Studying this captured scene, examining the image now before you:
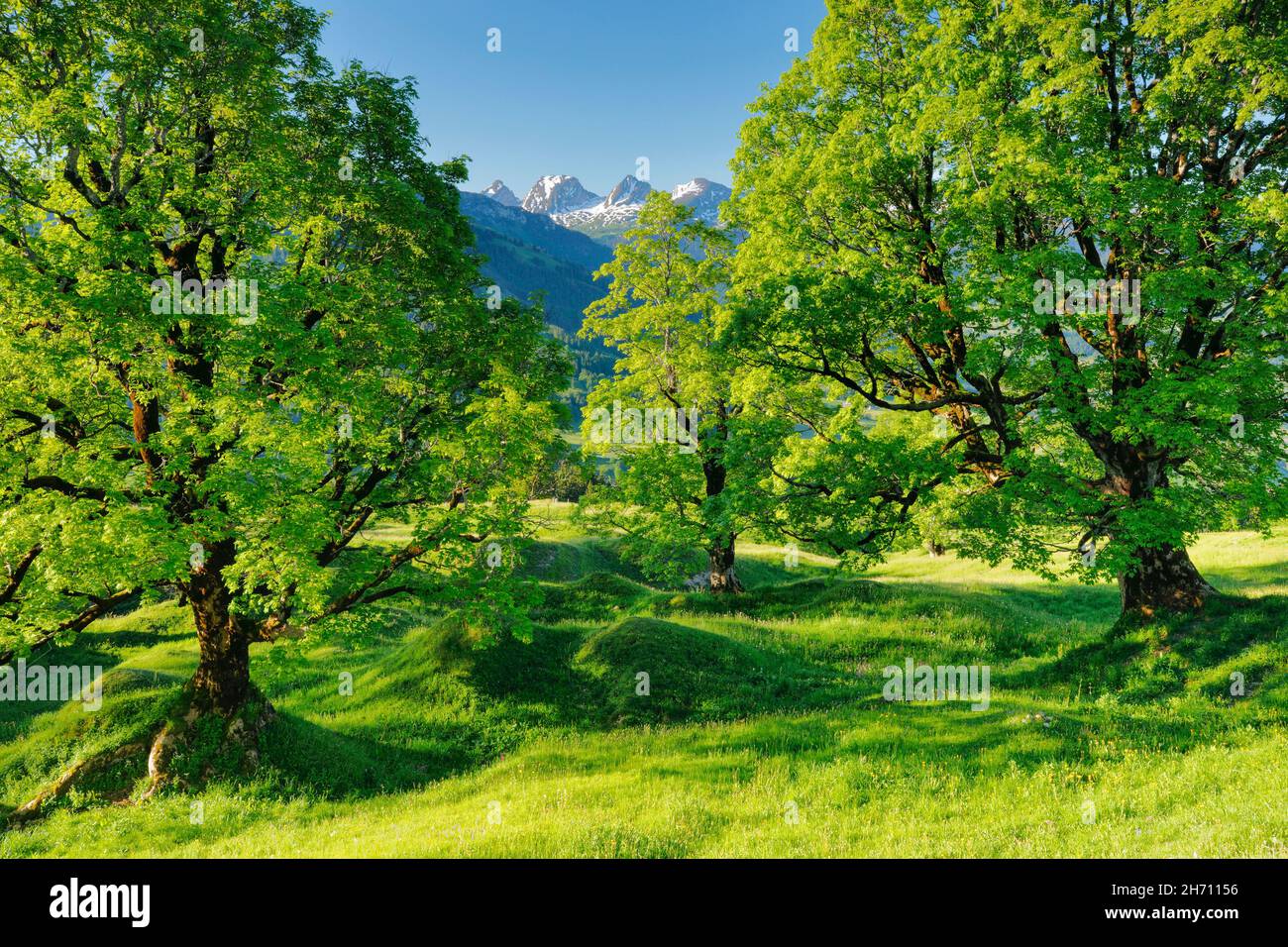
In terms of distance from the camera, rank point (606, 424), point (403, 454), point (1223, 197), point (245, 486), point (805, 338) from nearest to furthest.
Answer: point (245, 486) → point (1223, 197) → point (805, 338) → point (403, 454) → point (606, 424)

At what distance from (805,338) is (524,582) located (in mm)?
9915

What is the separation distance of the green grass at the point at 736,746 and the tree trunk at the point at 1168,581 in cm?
76

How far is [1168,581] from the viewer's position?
52.5 feet

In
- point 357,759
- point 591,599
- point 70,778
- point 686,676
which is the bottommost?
point 357,759

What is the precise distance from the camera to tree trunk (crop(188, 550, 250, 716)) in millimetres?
14703

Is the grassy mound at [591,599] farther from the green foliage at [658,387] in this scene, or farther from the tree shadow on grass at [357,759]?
the tree shadow on grass at [357,759]

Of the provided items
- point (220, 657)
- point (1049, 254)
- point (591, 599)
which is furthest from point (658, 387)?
point (220, 657)

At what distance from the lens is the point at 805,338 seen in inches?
606

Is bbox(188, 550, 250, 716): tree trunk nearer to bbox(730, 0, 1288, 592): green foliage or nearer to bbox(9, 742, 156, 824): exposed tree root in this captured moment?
bbox(9, 742, 156, 824): exposed tree root

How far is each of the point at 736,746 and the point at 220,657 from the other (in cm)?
1295

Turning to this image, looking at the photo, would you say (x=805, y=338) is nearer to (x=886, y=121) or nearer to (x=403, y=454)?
(x=886, y=121)

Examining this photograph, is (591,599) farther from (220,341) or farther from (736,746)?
(220,341)

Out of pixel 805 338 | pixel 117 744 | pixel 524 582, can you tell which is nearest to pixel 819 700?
pixel 524 582

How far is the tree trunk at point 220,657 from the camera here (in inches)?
579
